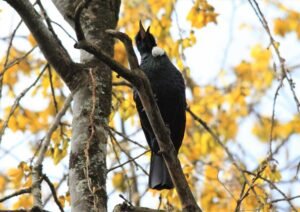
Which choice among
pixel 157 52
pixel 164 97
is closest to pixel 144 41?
pixel 157 52

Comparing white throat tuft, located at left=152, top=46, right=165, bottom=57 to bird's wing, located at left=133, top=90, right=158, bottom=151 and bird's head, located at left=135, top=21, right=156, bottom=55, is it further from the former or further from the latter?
bird's wing, located at left=133, top=90, right=158, bottom=151

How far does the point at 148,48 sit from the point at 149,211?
6.01 feet

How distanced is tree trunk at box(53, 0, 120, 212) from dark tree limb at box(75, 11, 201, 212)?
31 centimetres

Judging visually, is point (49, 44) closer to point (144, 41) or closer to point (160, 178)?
point (160, 178)

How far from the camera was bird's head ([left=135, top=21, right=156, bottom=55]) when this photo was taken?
148 inches

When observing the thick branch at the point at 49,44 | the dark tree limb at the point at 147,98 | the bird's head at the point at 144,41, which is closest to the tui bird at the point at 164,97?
the bird's head at the point at 144,41

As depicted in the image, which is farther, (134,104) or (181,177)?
(134,104)

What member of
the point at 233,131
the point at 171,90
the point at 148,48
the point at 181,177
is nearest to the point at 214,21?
the point at 148,48

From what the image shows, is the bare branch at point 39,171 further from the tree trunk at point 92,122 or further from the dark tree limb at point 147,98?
the dark tree limb at point 147,98

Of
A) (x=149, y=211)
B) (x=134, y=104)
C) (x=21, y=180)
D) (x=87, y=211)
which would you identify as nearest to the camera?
(x=149, y=211)

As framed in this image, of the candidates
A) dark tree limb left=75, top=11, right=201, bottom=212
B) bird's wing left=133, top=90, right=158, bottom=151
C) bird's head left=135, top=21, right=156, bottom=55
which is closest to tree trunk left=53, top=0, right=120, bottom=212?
dark tree limb left=75, top=11, right=201, bottom=212

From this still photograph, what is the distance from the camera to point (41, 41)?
257cm

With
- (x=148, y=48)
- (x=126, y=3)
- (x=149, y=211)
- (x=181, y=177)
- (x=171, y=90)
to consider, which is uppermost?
(x=126, y=3)

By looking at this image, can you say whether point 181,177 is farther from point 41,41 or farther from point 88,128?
point 41,41
